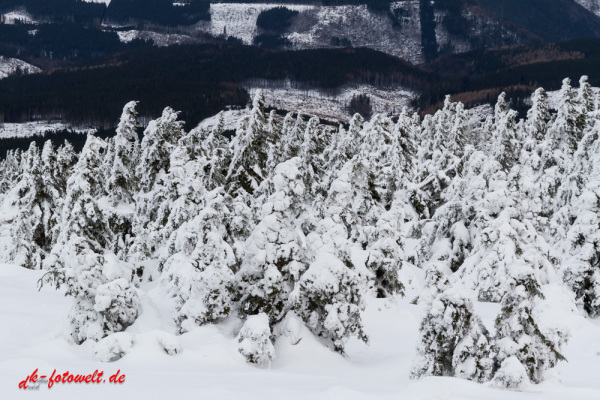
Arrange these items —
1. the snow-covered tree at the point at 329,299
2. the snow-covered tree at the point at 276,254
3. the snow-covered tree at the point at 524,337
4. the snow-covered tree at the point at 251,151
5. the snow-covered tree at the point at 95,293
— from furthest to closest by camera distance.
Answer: the snow-covered tree at the point at 251,151 < the snow-covered tree at the point at 276,254 < the snow-covered tree at the point at 329,299 < the snow-covered tree at the point at 95,293 < the snow-covered tree at the point at 524,337

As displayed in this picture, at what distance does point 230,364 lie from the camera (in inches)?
572

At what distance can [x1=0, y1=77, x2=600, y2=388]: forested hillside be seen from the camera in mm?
12836

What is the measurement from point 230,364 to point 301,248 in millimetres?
4250

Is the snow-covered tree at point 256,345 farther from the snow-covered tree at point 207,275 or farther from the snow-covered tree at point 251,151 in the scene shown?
the snow-covered tree at point 251,151

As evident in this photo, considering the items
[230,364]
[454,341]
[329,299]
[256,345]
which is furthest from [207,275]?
[454,341]

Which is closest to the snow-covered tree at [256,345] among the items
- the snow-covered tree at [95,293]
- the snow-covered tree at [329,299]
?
the snow-covered tree at [329,299]

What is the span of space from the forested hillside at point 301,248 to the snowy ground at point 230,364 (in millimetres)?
503

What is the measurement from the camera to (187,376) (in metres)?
12.0

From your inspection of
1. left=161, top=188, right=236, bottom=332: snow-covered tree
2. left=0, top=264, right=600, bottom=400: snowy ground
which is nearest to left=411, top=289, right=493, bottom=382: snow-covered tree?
left=0, top=264, right=600, bottom=400: snowy ground

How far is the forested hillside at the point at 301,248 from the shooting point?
505 inches

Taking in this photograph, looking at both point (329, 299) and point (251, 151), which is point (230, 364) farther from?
point (251, 151)

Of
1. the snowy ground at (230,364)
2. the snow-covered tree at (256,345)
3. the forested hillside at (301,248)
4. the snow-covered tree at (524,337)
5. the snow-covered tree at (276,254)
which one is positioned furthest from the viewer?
the snow-covered tree at (276,254)

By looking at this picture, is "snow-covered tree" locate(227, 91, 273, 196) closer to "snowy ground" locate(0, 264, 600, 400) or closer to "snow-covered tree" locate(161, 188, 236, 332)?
"snowy ground" locate(0, 264, 600, 400)

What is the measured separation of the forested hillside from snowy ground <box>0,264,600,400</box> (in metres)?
0.50
